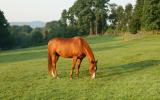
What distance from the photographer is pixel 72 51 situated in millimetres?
16438

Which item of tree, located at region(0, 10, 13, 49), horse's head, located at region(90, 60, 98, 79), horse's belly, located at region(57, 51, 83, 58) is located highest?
horse's belly, located at region(57, 51, 83, 58)

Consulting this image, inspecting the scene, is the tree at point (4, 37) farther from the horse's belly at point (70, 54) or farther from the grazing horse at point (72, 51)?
the horse's belly at point (70, 54)

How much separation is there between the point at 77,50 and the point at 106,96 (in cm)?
474

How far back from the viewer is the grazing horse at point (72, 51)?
15907mm

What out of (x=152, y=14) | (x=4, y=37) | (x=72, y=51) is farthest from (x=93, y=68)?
(x=4, y=37)

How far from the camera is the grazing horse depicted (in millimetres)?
15907

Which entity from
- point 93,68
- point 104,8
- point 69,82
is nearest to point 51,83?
point 69,82

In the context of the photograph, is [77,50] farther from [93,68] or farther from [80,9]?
[80,9]

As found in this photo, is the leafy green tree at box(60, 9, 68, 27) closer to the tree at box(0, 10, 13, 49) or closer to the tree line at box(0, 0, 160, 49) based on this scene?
the tree line at box(0, 0, 160, 49)

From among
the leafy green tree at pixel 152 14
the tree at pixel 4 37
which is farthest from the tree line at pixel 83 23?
the leafy green tree at pixel 152 14

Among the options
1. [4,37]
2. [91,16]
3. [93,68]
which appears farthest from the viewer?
[91,16]

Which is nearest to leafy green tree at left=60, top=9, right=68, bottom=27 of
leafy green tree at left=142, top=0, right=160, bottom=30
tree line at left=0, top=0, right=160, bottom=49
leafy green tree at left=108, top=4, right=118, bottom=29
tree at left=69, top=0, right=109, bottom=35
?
tree line at left=0, top=0, right=160, bottom=49

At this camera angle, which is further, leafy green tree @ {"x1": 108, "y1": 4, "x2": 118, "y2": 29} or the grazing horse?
leafy green tree @ {"x1": 108, "y1": 4, "x2": 118, "y2": 29}

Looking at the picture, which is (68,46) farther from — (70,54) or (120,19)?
(120,19)
